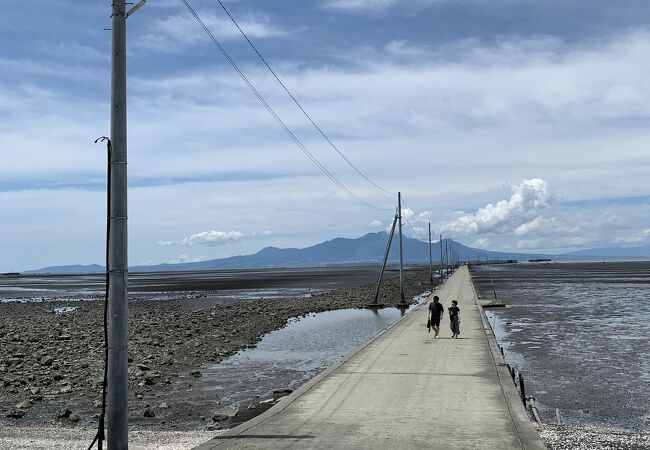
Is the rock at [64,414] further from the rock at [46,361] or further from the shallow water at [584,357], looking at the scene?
the shallow water at [584,357]

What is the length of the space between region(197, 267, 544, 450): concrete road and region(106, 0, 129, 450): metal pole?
1995 mm

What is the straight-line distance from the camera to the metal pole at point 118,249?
7.27 metres

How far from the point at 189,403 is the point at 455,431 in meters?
8.40

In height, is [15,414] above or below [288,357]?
above

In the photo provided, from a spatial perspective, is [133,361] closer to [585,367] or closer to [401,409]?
[401,409]

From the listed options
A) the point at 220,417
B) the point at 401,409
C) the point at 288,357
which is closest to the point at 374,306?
the point at 288,357

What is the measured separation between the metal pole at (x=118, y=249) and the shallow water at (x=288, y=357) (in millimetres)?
8752

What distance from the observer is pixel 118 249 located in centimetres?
730

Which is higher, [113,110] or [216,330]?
[113,110]

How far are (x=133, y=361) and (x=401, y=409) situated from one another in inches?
534

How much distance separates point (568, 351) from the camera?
23.8 m

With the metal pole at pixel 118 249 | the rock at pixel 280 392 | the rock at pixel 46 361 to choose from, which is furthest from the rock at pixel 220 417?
the rock at pixel 46 361

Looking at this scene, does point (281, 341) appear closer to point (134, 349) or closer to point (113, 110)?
point (134, 349)

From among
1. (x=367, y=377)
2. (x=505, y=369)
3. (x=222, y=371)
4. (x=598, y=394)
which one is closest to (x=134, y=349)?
(x=222, y=371)
